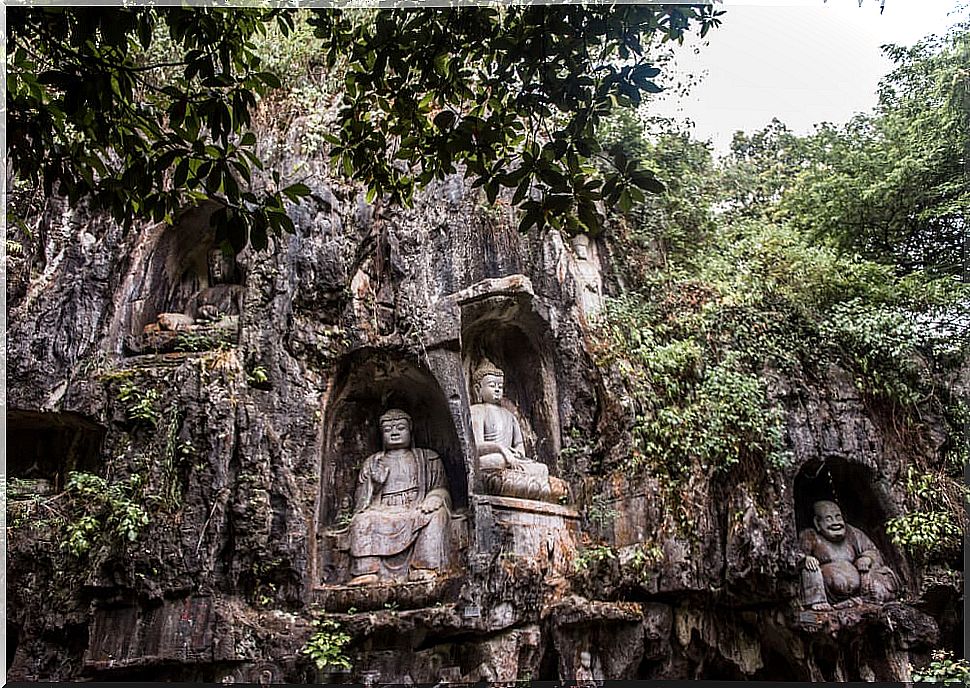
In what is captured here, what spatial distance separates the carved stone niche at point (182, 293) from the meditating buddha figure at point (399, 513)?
4.74ft

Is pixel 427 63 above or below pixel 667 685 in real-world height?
above

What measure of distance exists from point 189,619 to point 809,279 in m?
5.54

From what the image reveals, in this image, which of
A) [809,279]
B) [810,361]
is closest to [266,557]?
[810,361]

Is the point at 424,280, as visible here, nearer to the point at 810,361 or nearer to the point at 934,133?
the point at 810,361

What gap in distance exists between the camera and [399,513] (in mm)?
6211

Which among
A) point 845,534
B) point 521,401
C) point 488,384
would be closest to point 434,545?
point 488,384

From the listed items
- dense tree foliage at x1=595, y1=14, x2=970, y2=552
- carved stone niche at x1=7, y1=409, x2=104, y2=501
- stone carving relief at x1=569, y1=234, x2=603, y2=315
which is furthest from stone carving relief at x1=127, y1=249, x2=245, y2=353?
dense tree foliage at x1=595, y1=14, x2=970, y2=552

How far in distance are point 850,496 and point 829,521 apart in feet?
1.55

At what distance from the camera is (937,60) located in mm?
7027

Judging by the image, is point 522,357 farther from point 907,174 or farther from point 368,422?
point 907,174

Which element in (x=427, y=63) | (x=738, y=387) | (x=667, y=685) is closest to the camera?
(x=427, y=63)

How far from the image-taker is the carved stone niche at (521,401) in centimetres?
595

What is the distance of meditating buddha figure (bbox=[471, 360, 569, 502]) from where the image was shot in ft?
20.1

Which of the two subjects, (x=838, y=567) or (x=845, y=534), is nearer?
(x=838, y=567)
